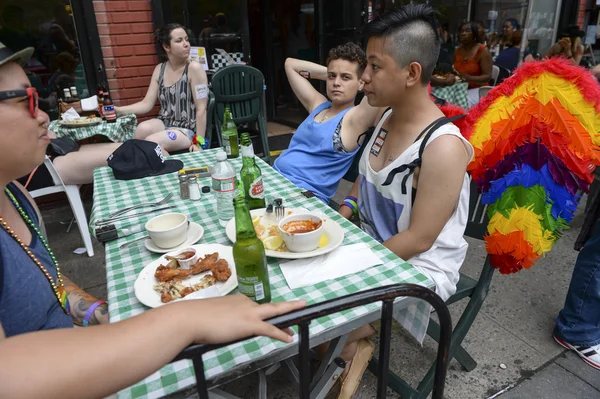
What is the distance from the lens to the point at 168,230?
4.97 feet

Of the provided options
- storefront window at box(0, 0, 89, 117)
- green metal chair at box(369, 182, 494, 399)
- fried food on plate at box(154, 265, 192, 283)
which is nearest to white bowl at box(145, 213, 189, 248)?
fried food on plate at box(154, 265, 192, 283)

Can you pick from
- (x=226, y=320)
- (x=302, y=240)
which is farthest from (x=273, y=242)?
(x=226, y=320)

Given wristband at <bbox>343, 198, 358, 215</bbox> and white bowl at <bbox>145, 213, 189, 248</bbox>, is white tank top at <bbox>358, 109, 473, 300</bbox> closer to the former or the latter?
wristband at <bbox>343, 198, 358, 215</bbox>

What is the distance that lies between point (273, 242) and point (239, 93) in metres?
3.41

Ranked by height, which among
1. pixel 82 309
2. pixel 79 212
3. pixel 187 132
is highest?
pixel 187 132

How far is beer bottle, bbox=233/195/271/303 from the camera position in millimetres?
1185

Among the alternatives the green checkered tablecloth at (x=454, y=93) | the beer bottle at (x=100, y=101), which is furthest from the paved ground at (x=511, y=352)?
the green checkered tablecloth at (x=454, y=93)

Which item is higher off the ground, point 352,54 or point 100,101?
point 352,54

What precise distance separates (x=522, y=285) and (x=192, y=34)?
4.68 m

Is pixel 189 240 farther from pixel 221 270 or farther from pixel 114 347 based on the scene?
pixel 114 347

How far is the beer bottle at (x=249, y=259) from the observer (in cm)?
118

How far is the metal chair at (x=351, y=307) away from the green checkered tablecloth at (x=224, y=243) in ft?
0.69

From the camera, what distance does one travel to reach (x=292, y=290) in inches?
50.7

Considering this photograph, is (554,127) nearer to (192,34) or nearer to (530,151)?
(530,151)
